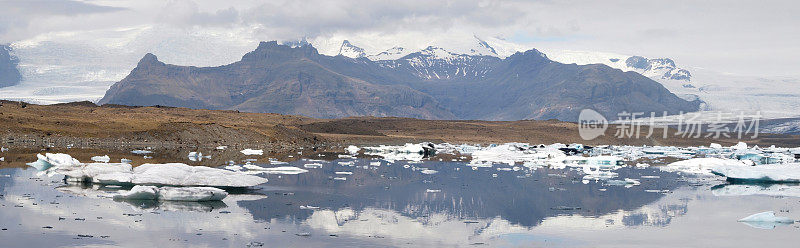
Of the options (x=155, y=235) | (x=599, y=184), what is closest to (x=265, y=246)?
(x=155, y=235)

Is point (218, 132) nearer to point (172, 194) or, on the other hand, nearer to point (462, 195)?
point (462, 195)

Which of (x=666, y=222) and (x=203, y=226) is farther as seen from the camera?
(x=666, y=222)

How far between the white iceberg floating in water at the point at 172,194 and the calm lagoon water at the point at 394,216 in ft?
1.13

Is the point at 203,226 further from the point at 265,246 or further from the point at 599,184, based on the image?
the point at 599,184

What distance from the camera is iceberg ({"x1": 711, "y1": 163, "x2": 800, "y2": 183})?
36188 mm

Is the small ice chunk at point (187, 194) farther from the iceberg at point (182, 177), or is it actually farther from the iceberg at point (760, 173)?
Answer: the iceberg at point (760, 173)

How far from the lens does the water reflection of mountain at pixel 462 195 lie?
23250 millimetres

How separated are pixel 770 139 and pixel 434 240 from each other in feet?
489

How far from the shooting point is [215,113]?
119m

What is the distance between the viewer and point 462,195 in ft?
94.6

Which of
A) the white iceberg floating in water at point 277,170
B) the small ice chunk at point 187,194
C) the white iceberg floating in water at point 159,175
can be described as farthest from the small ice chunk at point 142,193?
the white iceberg floating in water at point 277,170

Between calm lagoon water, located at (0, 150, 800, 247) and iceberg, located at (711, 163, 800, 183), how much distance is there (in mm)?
2517

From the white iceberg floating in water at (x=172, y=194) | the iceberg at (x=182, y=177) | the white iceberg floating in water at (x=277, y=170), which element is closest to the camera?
the white iceberg floating in water at (x=172, y=194)

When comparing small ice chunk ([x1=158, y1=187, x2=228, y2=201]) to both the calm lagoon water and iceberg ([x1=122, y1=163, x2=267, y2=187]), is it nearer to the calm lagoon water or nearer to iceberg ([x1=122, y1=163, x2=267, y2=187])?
the calm lagoon water
